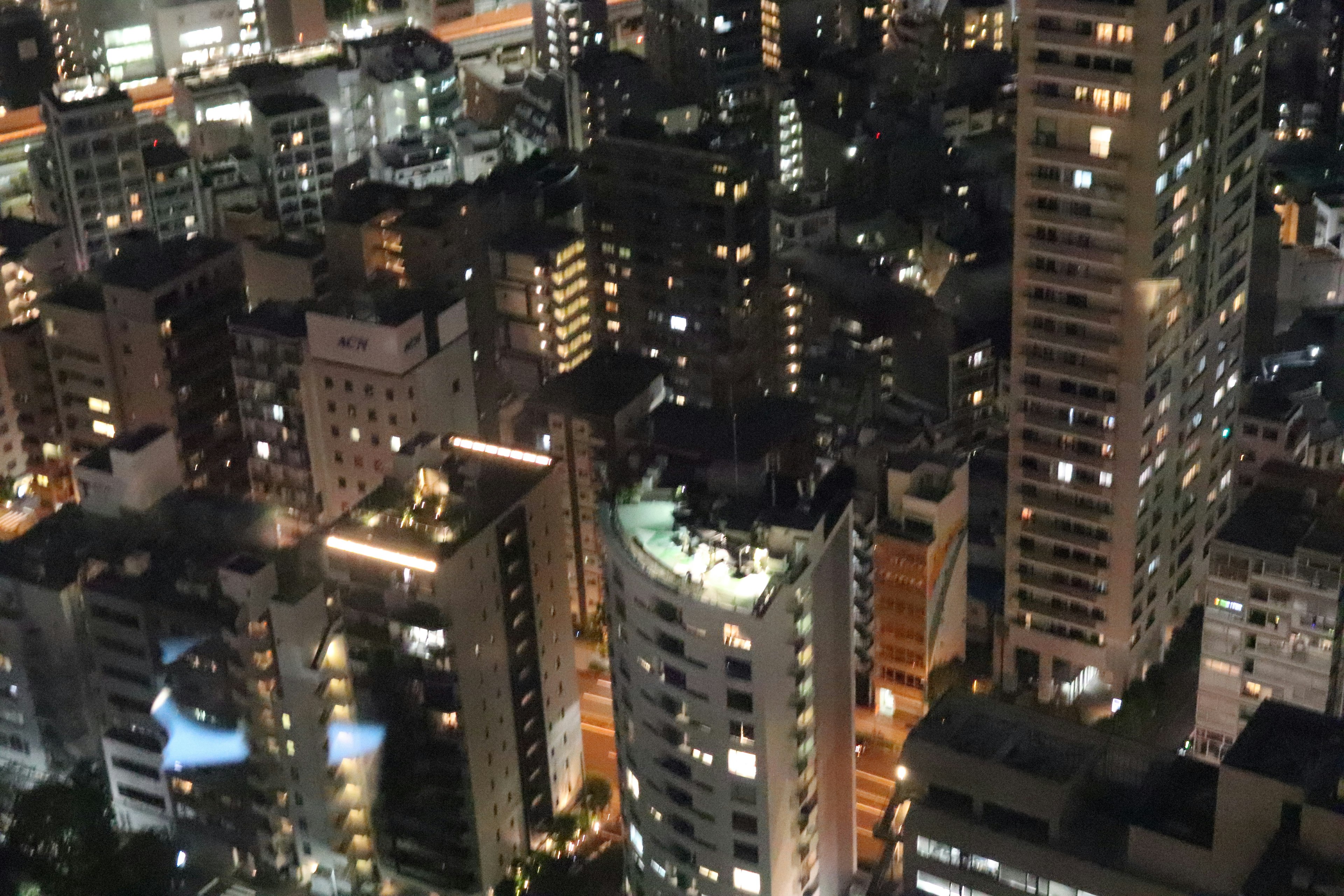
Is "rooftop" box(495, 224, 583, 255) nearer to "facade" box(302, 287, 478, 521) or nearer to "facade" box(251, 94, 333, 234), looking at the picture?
"facade" box(302, 287, 478, 521)

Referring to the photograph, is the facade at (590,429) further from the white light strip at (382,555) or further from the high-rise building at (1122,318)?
the high-rise building at (1122,318)

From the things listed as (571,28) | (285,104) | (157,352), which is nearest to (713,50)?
(571,28)

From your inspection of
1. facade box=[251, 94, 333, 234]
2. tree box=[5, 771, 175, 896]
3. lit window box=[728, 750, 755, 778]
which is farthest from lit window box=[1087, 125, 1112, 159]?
facade box=[251, 94, 333, 234]

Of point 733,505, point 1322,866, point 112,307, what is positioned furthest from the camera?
point 112,307

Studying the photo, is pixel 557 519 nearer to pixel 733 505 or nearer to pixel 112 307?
pixel 733 505

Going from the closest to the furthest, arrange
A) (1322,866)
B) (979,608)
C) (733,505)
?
(1322,866), (733,505), (979,608)

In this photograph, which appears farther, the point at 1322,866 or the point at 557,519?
the point at 557,519

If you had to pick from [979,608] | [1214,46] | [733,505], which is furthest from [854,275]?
[733,505]
